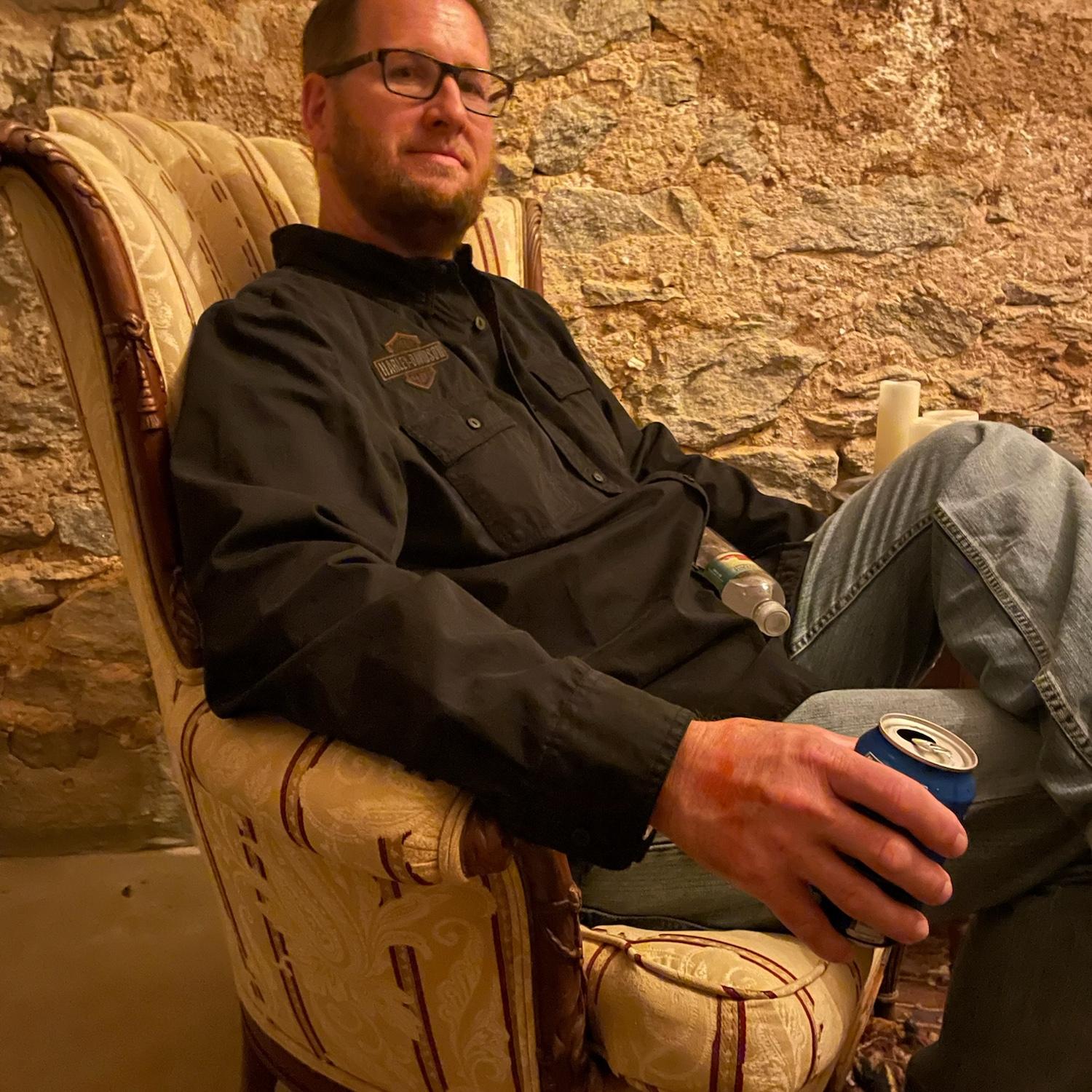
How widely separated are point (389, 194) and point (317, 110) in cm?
18

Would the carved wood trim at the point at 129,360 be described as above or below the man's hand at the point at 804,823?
above

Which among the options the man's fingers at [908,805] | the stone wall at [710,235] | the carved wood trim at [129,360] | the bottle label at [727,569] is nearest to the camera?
the man's fingers at [908,805]

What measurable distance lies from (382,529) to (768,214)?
1216 mm

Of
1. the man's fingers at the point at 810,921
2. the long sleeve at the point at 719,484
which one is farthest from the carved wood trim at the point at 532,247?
the man's fingers at the point at 810,921

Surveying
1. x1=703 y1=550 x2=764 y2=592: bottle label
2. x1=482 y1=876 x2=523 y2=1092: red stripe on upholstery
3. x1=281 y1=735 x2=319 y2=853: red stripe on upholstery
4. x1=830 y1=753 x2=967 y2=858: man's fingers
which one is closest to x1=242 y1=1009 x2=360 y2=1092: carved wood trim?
x1=482 y1=876 x2=523 y2=1092: red stripe on upholstery

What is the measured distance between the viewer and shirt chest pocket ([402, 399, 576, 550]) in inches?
38.5

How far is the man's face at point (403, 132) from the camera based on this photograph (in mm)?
1165

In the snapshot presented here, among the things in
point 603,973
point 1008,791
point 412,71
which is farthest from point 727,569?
point 412,71

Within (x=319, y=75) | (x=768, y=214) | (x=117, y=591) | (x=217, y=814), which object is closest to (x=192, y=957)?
(x=117, y=591)

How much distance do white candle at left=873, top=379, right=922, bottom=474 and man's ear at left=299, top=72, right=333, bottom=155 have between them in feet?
3.01

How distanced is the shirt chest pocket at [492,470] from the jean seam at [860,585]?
1.03ft

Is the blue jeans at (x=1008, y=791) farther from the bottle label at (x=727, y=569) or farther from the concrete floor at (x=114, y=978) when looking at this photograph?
the concrete floor at (x=114, y=978)

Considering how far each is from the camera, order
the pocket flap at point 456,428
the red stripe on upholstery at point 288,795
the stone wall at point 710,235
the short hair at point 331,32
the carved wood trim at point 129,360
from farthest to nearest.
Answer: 1. the stone wall at point 710,235
2. the short hair at point 331,32
3. the pocket flap at point 456,428
4. the carved wood trim at point 129,360
5. the red stripe on upholstery at point 288,795

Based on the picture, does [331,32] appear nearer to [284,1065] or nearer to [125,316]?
[125,316]
